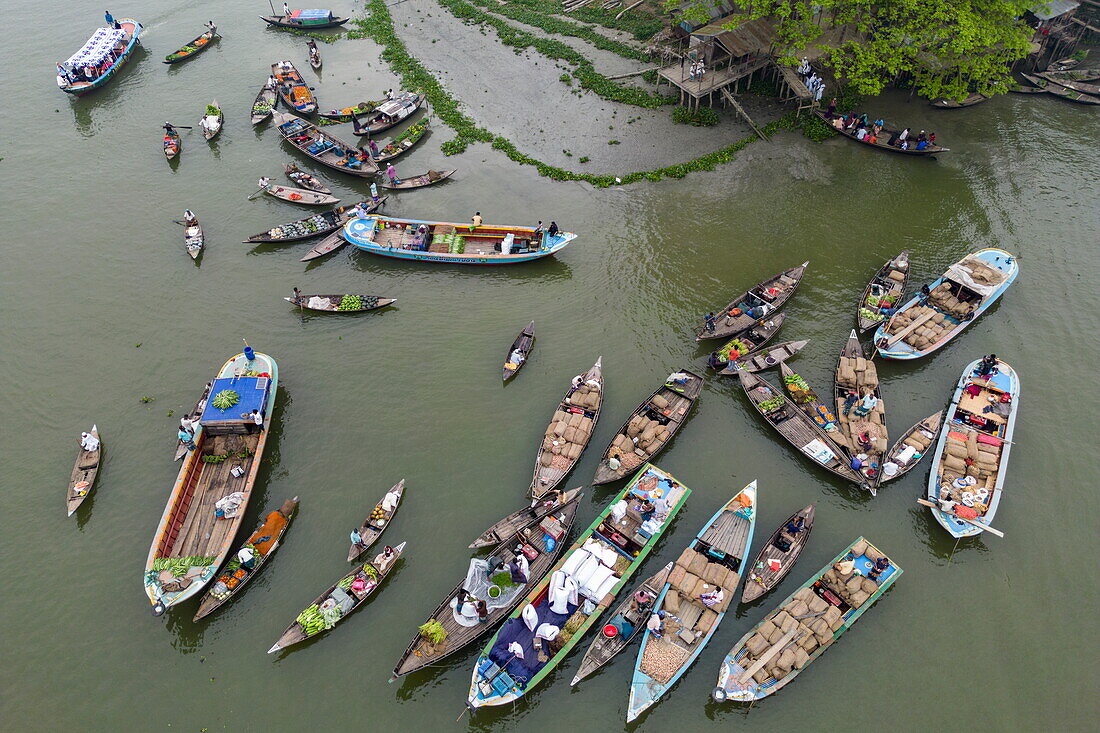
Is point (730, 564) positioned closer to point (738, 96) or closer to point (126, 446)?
point (126, 446)

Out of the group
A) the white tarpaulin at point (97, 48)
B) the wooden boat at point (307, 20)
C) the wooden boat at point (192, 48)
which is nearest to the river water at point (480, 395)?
the white tarpaulin at point (97, 48)

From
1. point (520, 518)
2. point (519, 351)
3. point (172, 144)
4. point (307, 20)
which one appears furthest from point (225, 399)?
point (307, 20)

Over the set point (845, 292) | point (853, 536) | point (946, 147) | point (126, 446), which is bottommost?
point (853, 536)

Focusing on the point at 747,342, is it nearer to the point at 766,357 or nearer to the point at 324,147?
the point at 766,357

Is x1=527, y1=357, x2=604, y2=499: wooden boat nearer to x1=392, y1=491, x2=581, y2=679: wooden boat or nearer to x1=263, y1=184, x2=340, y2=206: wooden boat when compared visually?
x1=392, y1=491, x2=581, y2=679: wooden boat

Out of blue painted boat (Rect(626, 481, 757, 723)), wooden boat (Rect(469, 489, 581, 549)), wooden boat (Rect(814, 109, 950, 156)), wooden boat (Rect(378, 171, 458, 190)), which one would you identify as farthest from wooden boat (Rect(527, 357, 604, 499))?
wooden boat (Rect(814, 109, 950, 156))

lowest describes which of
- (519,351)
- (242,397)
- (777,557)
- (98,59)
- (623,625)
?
(623,625)

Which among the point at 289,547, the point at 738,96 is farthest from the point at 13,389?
the point at 738,96
